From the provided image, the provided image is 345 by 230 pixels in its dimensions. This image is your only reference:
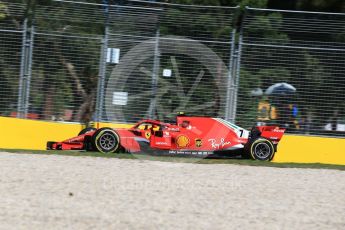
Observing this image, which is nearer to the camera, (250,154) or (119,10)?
(250,154)

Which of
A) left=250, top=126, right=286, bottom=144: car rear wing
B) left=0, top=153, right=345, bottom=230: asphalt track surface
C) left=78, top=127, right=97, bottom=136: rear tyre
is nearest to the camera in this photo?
left=0, top=153, right=345, bottom=230: asphalt track surface

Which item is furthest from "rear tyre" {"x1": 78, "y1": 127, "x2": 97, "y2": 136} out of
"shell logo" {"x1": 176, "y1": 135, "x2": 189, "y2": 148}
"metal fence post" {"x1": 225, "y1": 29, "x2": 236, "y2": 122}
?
"metal fence post" {"x1": 225, "y1": 29, "x2": 236, "y2": 122}

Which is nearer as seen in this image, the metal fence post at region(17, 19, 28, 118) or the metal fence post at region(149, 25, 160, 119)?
the metal fence post at region(17, 19, 28, 118)

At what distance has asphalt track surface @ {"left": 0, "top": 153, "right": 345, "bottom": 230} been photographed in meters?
5.71

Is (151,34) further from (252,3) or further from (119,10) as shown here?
(252,3)

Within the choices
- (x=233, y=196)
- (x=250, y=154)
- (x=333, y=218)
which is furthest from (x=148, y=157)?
(x=333, y=218)

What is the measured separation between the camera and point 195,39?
1276 cm

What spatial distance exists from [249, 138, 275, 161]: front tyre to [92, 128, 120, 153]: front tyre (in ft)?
8.63

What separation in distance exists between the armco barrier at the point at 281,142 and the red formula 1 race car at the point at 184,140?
1089mm

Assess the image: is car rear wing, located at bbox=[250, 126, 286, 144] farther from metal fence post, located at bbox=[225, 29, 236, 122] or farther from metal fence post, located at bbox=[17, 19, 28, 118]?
metal fence post, located at bbox=[17, 19, 28, 118]

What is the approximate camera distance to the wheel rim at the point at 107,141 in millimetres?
11289

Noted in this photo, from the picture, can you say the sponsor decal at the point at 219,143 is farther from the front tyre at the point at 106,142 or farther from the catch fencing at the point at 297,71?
the front tyre at the point at 106,142

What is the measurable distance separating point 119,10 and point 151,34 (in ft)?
2.87

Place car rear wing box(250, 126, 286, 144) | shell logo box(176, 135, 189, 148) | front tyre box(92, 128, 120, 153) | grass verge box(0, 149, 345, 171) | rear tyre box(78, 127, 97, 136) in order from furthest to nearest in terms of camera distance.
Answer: rear tyre box(78, 127, 97, 136) < car rear wing box(250, 126, 286, 144) < shell logo box(176, 135, 189, 148) < front tyre box(92, 128, 120, 153) < grass verge box(0, 149, 345, 171)
